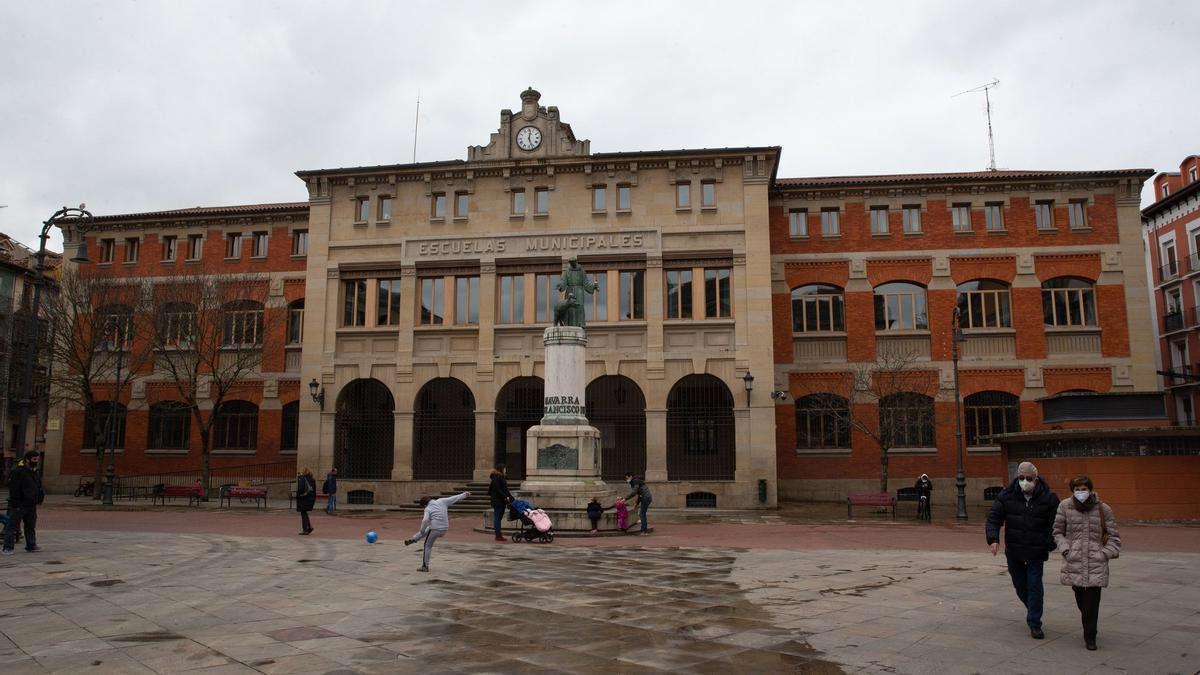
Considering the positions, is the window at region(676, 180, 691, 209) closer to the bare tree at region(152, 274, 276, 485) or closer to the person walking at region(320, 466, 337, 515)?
the person walking at region(320, 466, 337, 515)

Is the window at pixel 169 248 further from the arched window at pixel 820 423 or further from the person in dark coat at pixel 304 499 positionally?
the arched window at pixel 820 423

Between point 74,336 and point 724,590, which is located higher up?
point 74,336

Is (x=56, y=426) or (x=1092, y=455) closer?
(x=1092, y=455)

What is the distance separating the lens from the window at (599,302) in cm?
3156

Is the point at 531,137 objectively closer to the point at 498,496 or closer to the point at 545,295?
the point at 545,295

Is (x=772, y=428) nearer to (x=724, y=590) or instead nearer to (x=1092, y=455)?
(x=1092, y=455)

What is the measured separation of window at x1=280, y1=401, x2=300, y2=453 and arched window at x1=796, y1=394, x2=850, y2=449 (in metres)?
21.3

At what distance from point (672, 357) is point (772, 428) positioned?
451 centimetres

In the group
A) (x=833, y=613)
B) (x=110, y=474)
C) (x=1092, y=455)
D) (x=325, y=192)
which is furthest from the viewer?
(x=325, y=192)

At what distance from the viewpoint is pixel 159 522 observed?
74.6 ft

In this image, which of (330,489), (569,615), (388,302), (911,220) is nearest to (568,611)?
(569,615)

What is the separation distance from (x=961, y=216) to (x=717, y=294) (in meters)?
10.9

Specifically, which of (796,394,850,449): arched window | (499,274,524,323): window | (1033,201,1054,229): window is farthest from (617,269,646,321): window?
(1033,201,1054,229): window

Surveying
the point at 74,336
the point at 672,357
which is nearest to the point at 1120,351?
the point at 672,357
